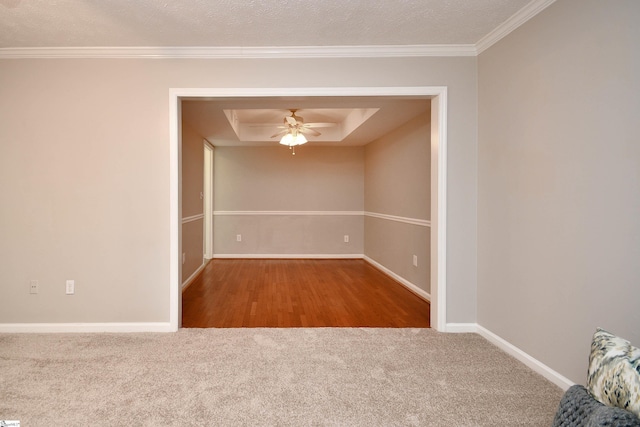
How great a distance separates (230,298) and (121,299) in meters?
1.27

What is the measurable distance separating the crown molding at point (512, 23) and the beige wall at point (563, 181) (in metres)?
0.04

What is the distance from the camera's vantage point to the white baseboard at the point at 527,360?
2.05 metres

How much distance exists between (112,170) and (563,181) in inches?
130

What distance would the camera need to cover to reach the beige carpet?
1.78 m

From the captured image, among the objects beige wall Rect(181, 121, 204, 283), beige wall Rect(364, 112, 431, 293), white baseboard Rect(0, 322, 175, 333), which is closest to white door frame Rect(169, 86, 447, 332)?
white baseboard Rect(0, 322, 175, 333)

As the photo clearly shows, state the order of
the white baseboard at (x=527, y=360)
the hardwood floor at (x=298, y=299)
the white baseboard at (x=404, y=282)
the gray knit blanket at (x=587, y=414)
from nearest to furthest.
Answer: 1. the gray knit blanket at (x=587, y=414)
2. the white baseboard at (x=527, y=360)
3. the hardwood floor at (x=298, y=299)
4. the white baseboard at (x=404, y=282)

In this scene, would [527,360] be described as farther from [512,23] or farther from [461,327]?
[512,23]

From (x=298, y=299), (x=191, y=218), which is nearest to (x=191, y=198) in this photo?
(x=191, y=218)

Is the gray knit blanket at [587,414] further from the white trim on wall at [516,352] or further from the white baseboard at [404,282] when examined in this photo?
the white baseboard at [404,282]

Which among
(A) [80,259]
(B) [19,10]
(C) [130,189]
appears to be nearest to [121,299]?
(A) [80,259]

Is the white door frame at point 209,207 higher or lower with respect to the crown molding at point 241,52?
lower

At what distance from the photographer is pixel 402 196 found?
191 inches

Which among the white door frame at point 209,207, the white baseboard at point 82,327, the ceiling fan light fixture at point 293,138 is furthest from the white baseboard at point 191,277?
the ceiling fan light fixture at point 293,138

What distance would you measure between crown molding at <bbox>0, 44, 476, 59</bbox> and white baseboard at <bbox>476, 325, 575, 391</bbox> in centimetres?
231
